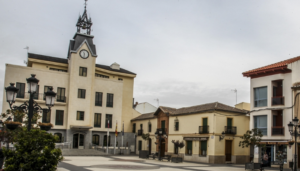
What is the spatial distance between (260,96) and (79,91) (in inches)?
1033

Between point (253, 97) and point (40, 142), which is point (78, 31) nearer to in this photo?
point (253, 97)

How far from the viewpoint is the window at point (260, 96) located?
29.4 m

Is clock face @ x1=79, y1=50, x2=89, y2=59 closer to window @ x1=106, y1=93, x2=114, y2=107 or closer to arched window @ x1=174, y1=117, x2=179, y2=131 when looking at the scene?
window @ x1=106, y1=93, x2=114, y2=107

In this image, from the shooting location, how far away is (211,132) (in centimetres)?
3378

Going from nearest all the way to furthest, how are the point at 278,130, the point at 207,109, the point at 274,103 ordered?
the point at 278,130
the point at 274,103
the point at 207,109

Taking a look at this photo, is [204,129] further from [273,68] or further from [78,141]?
[78,141]

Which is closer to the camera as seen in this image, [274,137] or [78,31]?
[274,137]

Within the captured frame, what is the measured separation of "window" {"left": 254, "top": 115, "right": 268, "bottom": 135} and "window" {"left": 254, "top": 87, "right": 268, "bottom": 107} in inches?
48.1

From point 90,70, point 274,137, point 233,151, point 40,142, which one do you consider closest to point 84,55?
point 90,70

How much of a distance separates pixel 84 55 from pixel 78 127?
420 inches

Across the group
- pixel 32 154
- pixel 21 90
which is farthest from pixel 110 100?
pixel 32 154

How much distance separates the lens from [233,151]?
34.9m

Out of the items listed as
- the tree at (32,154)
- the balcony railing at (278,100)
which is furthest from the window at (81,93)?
the tree at (32,154)

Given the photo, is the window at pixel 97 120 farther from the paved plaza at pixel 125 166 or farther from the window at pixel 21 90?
the paved plaza at pixel 125 166
